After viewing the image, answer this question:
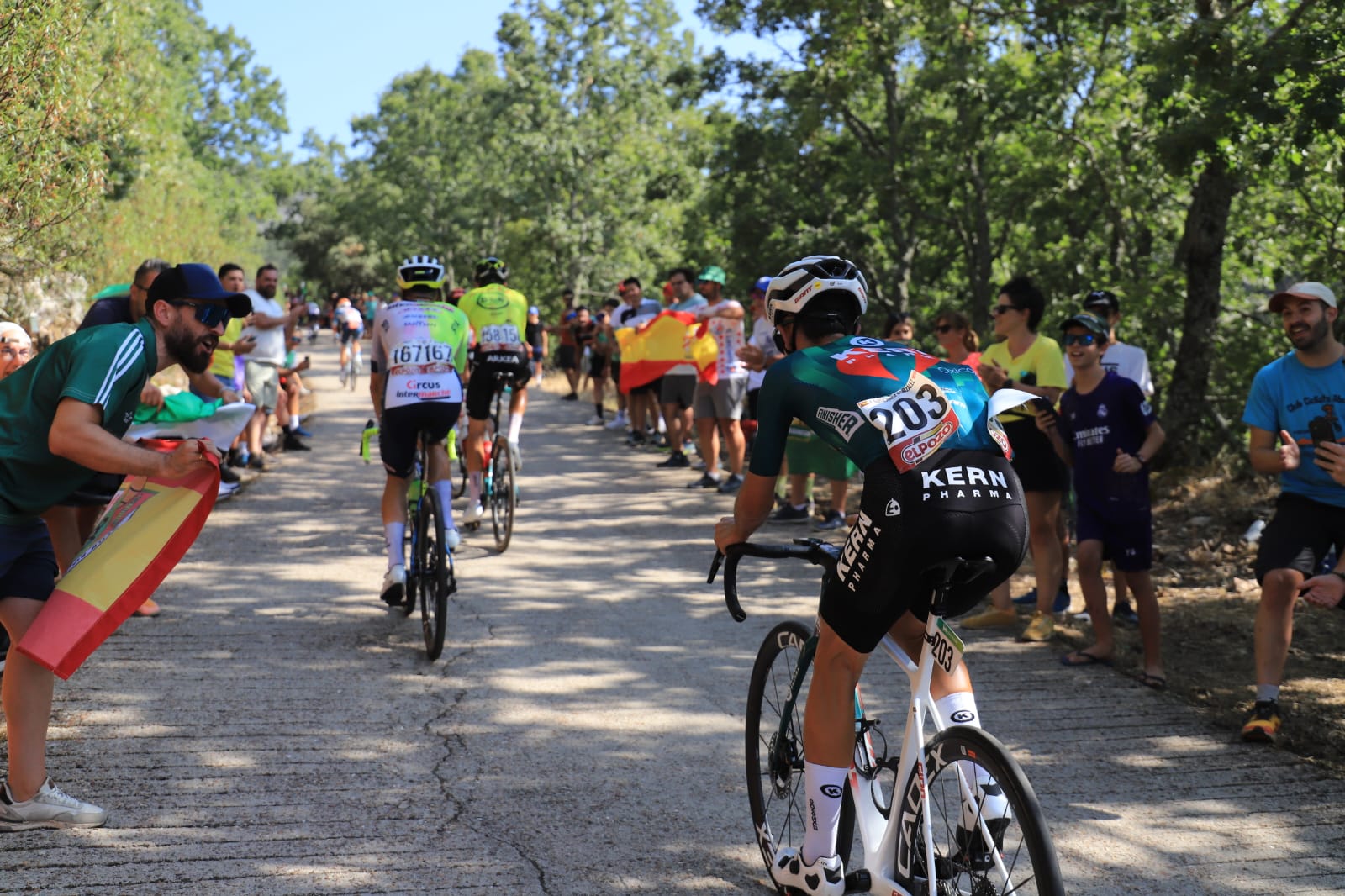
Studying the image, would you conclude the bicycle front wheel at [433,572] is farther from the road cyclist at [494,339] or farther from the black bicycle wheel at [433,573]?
the road cyclist at [494,339]

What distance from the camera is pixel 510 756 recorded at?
5.67m

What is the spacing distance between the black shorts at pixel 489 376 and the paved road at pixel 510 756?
202 centimetres

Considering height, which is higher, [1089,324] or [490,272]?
[490,272]

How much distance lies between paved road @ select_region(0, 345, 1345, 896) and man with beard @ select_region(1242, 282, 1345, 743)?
468 millimetres

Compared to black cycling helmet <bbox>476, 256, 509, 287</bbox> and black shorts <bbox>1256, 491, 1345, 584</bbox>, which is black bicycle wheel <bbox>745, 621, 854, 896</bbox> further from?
black cycling helmet <bbox>476, 256, 509, 287</bbox>

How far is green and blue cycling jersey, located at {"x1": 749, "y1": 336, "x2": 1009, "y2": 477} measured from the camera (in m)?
3.49

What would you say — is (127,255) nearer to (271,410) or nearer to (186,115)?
(271,410)

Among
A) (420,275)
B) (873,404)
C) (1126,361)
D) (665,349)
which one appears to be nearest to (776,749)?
(873,404)

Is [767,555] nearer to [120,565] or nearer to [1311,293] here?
[120,565]

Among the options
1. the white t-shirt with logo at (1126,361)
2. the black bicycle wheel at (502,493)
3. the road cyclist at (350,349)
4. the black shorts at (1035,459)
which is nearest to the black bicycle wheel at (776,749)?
the black shorts at (1035,459)

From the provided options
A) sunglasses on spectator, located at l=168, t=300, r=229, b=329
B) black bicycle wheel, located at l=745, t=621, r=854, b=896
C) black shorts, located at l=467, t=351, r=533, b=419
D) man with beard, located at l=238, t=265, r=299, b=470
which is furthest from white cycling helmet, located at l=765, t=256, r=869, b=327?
man with beard, located at l=238, t=265, r=299, b=470

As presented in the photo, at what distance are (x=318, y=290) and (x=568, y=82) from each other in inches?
1882

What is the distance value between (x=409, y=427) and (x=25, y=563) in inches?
126

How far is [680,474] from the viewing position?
15.3 metres
